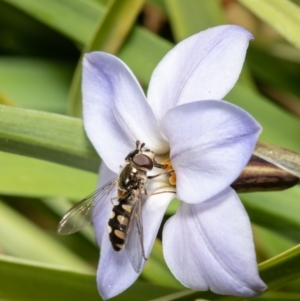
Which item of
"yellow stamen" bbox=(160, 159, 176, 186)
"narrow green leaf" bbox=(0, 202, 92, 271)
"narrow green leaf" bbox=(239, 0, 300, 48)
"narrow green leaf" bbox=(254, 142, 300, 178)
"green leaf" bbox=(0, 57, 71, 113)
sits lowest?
"narrow green leaf" bbox=(0, 202, 92, 271)

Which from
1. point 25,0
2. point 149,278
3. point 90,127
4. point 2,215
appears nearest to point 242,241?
point 90,127

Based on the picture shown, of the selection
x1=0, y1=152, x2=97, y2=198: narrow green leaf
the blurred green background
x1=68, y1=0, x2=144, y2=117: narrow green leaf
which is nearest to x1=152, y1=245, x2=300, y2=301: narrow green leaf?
the blurred green background

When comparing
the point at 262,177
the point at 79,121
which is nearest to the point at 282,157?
the point at 262,177

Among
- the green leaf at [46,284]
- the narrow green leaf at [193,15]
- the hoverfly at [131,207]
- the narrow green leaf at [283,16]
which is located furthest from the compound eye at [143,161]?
the narrow green leaf at [193,15]

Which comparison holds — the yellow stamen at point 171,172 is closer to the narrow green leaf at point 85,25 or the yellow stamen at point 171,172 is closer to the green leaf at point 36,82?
the narrow green leaf at point 85,25

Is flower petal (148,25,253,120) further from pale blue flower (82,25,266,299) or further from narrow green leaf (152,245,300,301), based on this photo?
narrow green leaf (152,245,300,301)

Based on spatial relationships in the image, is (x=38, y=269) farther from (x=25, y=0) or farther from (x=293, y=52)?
(x=293, y=52)

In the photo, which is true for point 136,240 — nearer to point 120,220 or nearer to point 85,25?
point 120,220
